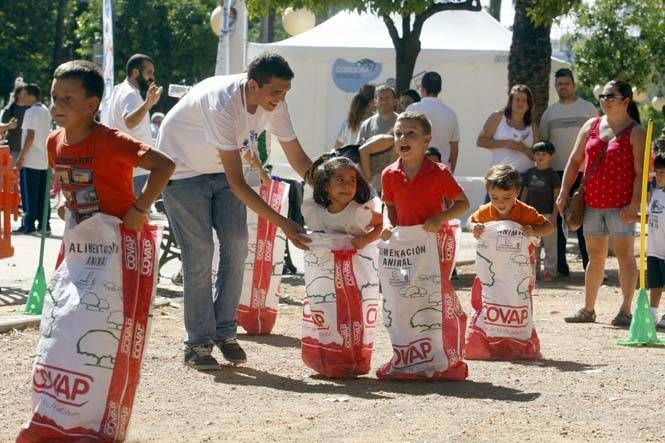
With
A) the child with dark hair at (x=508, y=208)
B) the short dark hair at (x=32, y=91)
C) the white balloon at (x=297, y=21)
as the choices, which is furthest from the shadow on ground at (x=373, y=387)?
the white balloon at (x=297, y=21)

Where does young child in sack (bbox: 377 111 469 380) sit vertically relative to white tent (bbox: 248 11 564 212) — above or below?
below

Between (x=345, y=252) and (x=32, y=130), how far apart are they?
33.3 ft

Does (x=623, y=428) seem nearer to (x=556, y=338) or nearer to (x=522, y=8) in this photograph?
(x=556, y=338)

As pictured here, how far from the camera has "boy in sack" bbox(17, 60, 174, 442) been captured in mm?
5504

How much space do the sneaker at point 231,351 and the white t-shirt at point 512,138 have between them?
515cm

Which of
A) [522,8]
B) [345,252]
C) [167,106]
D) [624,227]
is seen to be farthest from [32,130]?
[167,106]

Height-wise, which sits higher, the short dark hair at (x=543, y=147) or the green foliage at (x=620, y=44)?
the green foliage at (x=620, y=44)

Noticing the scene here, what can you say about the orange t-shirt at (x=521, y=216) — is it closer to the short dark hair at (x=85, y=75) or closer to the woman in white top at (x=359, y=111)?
the short dark hair at (x=85, y=75)

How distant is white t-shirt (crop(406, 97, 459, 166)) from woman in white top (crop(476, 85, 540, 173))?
27cm

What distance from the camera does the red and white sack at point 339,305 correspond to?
7.45 metres

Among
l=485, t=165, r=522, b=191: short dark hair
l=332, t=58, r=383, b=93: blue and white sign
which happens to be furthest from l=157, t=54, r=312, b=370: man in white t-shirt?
l=332, t=58, r=383, b=93: blue and white sign

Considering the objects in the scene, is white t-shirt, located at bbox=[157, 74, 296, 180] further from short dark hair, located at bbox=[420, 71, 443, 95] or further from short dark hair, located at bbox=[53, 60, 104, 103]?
short dark hair, located at bbox=[420, 71, 443, 95]

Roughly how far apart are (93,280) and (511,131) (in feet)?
24.6

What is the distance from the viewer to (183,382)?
24.2 feet
